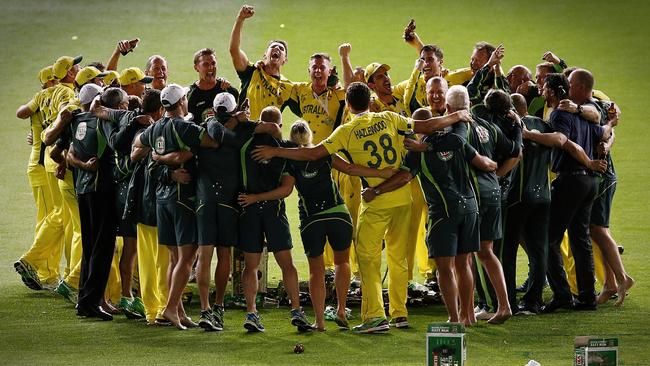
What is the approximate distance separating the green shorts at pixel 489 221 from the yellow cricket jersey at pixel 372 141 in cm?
76

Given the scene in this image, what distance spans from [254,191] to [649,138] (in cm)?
866

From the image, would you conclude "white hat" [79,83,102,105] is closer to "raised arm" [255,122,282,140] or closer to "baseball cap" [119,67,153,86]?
"baseball cap" [119,67,153,86]

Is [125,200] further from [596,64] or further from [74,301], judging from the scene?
[596,64]

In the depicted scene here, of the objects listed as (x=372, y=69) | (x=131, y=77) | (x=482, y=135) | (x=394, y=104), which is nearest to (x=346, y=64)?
(x=372, y=69)

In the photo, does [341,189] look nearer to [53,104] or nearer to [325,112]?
[325,112]

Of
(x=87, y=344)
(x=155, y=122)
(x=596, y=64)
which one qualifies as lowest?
(x=87, y=344)

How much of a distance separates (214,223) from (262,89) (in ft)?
7.90

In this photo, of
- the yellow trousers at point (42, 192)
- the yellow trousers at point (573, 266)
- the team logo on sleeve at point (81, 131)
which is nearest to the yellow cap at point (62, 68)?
the yellow trousers at point (42, 192)

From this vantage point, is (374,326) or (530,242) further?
(530,242)

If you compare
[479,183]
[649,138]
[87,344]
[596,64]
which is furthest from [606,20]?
[87,344]

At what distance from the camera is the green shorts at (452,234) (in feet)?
32.2

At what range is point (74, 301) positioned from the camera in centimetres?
1108

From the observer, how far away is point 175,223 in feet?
33.0

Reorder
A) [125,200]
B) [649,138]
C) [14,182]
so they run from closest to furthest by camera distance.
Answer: [125,200] → [14,182] → [649,138]
